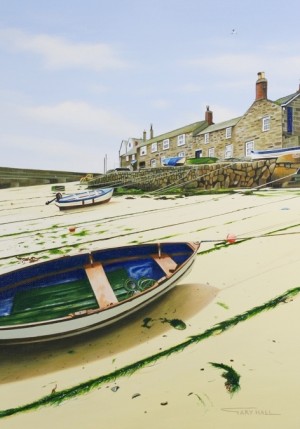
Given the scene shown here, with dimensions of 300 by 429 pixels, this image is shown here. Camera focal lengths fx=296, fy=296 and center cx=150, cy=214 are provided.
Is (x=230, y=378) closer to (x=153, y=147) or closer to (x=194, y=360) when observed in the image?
(x=194, y=360)

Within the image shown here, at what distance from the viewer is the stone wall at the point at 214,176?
15.8m

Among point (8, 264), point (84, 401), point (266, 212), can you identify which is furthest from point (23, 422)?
point (266, 212)

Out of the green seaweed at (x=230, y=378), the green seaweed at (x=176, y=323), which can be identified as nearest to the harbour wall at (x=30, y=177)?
the green seaweed at (x=176, y=323)

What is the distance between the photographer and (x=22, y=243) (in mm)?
8266

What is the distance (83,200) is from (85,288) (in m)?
9.29

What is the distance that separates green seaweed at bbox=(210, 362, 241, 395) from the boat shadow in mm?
654

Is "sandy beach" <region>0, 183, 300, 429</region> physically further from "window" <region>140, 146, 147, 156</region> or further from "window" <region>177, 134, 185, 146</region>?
"window" <region>140, 146, 147, 156</region>

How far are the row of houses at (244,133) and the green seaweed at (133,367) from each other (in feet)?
60.2

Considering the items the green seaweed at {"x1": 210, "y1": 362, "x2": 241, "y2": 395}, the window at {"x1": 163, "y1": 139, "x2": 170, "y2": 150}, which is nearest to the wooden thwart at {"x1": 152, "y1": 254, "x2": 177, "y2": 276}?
the green seaweed at {"x1": 210, "y1": 362, "x2": 241, "y2": 395}

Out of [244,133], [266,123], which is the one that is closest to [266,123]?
[266,123]

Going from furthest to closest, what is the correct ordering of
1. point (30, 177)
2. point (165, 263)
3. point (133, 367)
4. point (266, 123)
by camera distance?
1. point (30, 177)
2. point (266, 123)
3. point (165, 263)
4. point (133, 367)

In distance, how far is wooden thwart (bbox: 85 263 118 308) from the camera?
3842 millimetres

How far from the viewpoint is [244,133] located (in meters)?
29.5

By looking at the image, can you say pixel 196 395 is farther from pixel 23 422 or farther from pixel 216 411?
pixel 23 422
